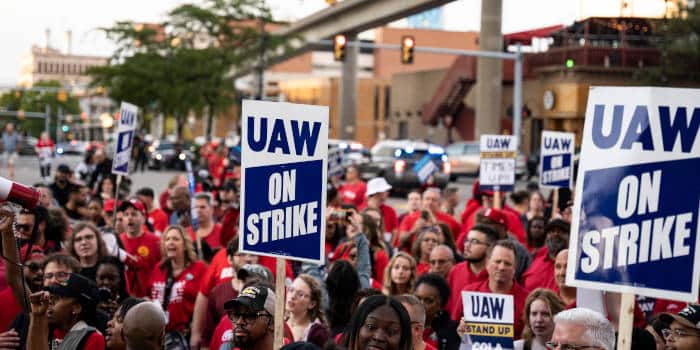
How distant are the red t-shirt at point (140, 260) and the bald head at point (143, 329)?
3.65 meters

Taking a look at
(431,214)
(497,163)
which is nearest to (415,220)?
(431,214)

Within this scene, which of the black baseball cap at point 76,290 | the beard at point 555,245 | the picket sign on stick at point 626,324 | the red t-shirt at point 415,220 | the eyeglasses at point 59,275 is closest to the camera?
the picket sign on stick at point 626,324

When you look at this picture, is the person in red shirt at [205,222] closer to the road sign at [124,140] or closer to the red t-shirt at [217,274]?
the road sign at [124,140]

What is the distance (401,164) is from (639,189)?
3046 cm

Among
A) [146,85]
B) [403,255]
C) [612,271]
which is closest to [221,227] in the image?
[403,255]

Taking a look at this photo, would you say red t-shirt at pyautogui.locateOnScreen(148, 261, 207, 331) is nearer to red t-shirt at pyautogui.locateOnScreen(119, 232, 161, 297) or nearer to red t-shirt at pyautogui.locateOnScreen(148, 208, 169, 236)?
red t-shirt at pyautogui.locateOnScreen(119, 232, 161, 297)

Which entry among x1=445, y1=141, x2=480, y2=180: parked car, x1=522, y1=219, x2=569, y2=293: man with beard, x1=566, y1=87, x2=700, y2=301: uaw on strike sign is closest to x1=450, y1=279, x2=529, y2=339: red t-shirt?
x1=522, y1=219, x2=569, y2=293: man with beard

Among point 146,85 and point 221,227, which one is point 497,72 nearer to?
point 146,85

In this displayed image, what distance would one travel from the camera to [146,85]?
191 ft

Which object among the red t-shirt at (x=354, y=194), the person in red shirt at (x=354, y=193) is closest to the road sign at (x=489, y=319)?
the person in red shirt at (x=354, y=193)

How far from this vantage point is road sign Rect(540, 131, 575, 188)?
14.8 metres

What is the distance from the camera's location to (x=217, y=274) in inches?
370

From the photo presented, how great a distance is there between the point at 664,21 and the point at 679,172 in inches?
1764

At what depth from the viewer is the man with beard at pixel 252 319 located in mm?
6375
